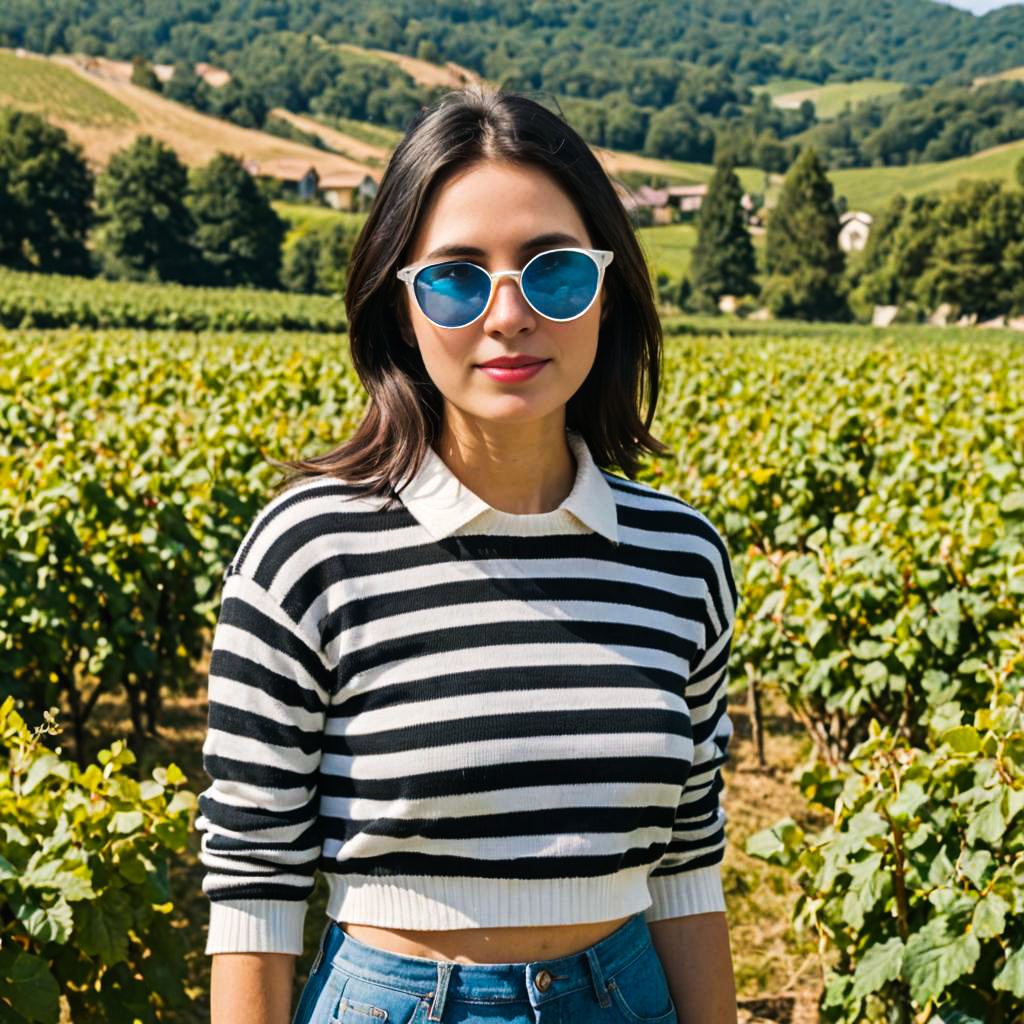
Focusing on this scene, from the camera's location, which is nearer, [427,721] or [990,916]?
[427,721]

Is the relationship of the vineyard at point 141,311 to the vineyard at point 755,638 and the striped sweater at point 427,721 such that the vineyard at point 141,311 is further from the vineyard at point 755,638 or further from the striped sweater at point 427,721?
the striped sweater at point 427,721

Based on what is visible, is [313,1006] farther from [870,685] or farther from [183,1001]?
[870,685]

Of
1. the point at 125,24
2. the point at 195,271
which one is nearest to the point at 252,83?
the point at 125,24

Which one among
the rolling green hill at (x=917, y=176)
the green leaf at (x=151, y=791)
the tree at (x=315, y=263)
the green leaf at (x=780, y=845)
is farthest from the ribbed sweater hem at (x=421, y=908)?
the rolling green hill at (x=917, y=176)

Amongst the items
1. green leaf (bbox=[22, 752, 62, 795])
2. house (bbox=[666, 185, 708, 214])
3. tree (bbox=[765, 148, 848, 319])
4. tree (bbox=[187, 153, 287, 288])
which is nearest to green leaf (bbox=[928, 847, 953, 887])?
green leaf (bbox=[22, 752, 62, 795])

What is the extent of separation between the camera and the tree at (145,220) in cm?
6556

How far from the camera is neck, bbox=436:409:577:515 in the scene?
1679 millimetres

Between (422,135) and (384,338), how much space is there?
12.5 inches

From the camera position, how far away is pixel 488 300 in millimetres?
1553

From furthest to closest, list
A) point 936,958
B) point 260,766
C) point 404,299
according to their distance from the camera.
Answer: point 936,958, point 404,299, point 260,766

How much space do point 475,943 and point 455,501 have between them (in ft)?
1.90

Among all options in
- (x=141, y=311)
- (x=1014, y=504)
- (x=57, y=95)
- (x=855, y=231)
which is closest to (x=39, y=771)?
(x=1014, y=504)

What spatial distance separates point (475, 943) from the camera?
1.54 meters

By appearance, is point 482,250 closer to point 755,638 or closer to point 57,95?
point 755,638
